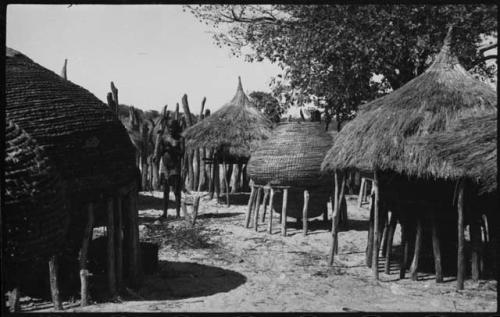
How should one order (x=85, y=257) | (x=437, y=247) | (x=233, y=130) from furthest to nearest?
(x=233, y=130), (x=437, y=247), (x=85, y=257)

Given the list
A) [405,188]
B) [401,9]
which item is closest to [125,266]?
[405,188]

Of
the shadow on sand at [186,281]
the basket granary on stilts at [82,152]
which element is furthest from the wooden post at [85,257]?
the shadow on sand at [186,281]

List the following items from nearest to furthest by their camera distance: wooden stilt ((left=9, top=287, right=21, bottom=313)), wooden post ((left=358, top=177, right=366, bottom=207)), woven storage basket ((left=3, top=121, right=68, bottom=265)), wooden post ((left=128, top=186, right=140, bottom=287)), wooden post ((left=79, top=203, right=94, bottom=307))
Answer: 1. woven storage basket ((left=3, top=121, right=68, bottom=265))
2. wooden stilt ((left=9, top=287, right=21, bottom=313))
3. wooden post ((left=79, top=203, right=94, bottom=307))
4. wooden post ((left=128, top=186, right=140, bottom=287))
5. wooden post ((left=358, top=177, right=366, bottom=207))

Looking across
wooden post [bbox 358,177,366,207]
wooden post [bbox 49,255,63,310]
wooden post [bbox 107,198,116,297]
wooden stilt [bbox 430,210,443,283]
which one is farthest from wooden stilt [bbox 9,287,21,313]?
wooden post [bbox 358,177,366,207]

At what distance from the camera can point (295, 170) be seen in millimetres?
11914

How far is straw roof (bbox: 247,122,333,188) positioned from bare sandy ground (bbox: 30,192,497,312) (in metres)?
1.36

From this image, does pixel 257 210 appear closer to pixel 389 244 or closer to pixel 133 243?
pixel 389 244

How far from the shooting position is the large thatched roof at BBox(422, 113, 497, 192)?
21.2 feet

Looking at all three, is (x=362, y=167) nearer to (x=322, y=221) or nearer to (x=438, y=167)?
(x=438, y=167)

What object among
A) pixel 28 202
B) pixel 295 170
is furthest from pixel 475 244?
pixel 28 202

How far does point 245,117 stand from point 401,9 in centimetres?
699

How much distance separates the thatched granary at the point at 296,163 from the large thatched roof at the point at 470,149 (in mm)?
4431

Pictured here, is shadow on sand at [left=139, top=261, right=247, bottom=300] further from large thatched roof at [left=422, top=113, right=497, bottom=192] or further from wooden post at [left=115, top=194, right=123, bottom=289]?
Answer: large thatched roof at [left=422, top=113, right=497, bottom=192]

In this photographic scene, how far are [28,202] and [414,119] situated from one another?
5903mm
